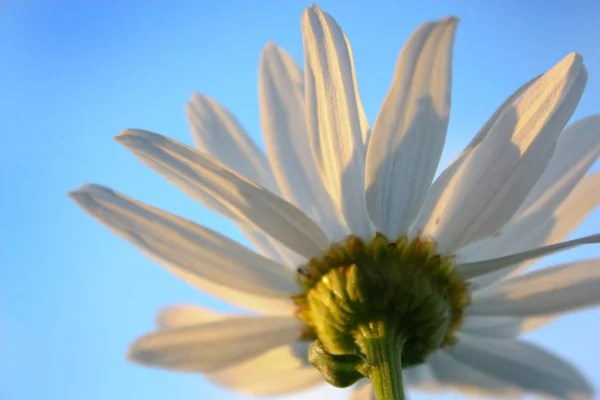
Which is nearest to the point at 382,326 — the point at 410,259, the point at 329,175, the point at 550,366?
the point at 410,259

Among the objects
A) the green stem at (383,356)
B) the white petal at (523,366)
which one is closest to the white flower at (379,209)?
the white petal at (523,366)

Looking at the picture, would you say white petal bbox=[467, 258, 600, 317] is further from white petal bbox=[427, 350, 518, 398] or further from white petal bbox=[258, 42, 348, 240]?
white petal bbox=[258, 42, 348, 240]

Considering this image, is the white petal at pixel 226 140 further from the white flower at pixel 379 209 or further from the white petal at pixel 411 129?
the white petal at pixel 411 129

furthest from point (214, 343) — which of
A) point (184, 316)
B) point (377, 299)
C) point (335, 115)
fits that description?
point (335, 115)

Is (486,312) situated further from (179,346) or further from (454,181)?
(179,346)

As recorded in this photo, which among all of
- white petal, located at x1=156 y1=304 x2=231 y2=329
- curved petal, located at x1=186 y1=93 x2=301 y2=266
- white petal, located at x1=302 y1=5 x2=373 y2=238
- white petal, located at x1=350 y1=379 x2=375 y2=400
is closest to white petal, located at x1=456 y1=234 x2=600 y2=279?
white petal, located at x1=302 y1=5 x2=373 y2=238
